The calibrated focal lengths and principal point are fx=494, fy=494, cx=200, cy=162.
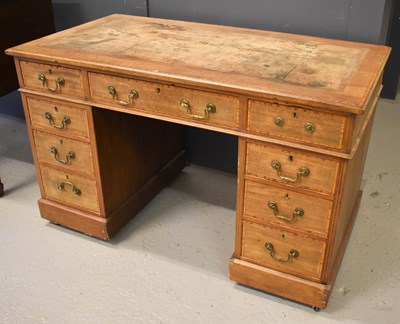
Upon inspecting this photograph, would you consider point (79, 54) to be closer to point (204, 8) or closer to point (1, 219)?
point (204, 8)

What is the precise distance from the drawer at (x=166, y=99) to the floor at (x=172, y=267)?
25.5 inches

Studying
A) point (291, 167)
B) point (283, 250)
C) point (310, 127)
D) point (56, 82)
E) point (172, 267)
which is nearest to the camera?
point (310, 127)

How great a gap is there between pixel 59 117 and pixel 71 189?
1.05ft

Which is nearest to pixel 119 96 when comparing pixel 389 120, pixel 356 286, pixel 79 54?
pixel 79 54

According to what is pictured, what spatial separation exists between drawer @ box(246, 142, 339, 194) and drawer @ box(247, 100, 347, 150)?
0.06 metres

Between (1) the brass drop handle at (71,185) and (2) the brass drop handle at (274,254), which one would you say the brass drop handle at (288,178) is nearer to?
(2) the brass drop handle at (274,254)

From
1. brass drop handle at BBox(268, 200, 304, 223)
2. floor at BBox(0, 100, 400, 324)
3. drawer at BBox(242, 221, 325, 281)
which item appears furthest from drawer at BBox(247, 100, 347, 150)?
floor at BBox(0, 100, 400, 324)

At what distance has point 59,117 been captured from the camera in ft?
6.23

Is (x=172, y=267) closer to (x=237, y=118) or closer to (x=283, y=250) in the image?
(x=283, y=250)

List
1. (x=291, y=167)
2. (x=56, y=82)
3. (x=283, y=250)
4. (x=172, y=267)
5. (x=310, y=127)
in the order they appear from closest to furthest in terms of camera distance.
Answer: (x=310, y=127) → (x=291, y=167) → (x=283, y=250) → (x=56, y=82) → (x=172, y=267)

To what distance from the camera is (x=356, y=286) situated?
6.04 ft

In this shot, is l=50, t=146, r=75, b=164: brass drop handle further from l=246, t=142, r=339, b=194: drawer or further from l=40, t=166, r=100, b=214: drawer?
l=246, t=142, r=339, b=194: drawer

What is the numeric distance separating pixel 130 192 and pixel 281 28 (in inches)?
38.1

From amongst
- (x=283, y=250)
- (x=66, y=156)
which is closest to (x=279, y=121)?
(x=283, y=250)
